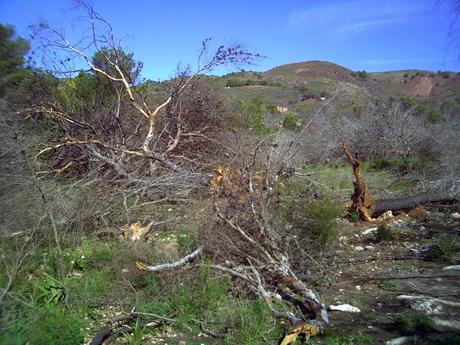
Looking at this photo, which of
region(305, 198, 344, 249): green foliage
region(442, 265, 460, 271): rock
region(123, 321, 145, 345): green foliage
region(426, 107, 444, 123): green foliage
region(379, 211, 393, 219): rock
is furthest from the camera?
region(426, 107, 444, 123): green foliage

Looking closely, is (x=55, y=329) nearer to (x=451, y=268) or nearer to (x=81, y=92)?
(x=451, y=268)

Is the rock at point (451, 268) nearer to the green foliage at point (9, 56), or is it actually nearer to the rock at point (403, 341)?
the rock at point (403, 341)

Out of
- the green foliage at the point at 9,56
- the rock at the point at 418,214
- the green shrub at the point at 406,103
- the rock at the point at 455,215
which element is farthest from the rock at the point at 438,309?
the green shrub at the point at 406,103

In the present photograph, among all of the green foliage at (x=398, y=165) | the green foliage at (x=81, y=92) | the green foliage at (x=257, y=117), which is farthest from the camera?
the green foliage at (x=257, y=117)

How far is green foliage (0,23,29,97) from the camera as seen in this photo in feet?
18.0

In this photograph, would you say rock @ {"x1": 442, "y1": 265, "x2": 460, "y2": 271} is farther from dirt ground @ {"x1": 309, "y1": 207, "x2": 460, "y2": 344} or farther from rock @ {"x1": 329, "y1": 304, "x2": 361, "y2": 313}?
rock @ {"x1": 329, "y1": 304, "x2": 361, "y2": 313}

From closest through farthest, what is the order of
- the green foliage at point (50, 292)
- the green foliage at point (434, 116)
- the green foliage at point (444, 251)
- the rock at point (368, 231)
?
the green foliage at point (50, 292) < the green foliage at point (444, 251) < the rock at point (368, 231) < the green foliage at point (434, 116)

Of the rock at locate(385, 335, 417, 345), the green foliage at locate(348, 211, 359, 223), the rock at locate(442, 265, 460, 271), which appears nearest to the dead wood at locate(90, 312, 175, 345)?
the rock at locate(385, 335, 417, 345)

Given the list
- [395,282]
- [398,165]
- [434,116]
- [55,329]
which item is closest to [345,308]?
[395,282]

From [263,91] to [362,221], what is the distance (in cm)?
2440

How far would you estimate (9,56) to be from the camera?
5609 millimetres

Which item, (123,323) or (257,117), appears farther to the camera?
(257,117)

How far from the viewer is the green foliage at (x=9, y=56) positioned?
5.49m

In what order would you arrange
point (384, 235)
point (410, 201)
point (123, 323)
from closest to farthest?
1. point (123, 323)
2. point (384, 235)
3. point (410, 201)
